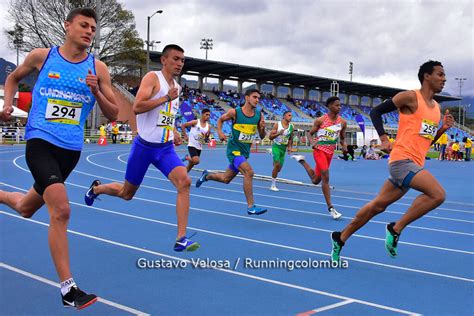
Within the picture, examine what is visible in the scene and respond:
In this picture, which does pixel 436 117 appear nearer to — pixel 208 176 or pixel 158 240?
pixel 158 240

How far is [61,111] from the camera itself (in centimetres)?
405

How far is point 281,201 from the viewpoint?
10.7 meters

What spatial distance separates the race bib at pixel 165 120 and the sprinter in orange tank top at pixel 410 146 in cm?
222

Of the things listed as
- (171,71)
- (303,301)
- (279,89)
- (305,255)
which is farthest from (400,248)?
(279,89)

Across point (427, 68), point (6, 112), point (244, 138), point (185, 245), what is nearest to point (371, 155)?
point (244, 138)

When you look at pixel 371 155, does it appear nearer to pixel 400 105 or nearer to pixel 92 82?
pixel 400 105

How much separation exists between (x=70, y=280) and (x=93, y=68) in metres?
1.71

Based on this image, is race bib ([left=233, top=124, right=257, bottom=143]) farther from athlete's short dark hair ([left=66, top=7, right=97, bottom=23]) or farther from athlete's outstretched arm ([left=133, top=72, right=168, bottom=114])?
athlete's short dark hair ([left=66, top=7, right=97, bottom=23])

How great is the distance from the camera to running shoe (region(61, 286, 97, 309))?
3.46 m

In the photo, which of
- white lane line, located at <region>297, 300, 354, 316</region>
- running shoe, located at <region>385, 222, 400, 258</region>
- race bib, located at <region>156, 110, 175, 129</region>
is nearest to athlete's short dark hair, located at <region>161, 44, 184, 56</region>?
race bib, located at <region>156, 110, 175, 129</region>

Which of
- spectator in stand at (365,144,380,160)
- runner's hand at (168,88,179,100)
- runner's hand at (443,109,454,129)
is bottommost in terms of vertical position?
spectator in stand at (365,144,380,160)

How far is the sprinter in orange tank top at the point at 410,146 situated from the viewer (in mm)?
4934

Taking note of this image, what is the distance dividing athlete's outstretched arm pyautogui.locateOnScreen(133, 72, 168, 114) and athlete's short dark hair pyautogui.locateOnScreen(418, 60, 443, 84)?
2.62m

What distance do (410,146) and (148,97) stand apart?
2.78 meters
